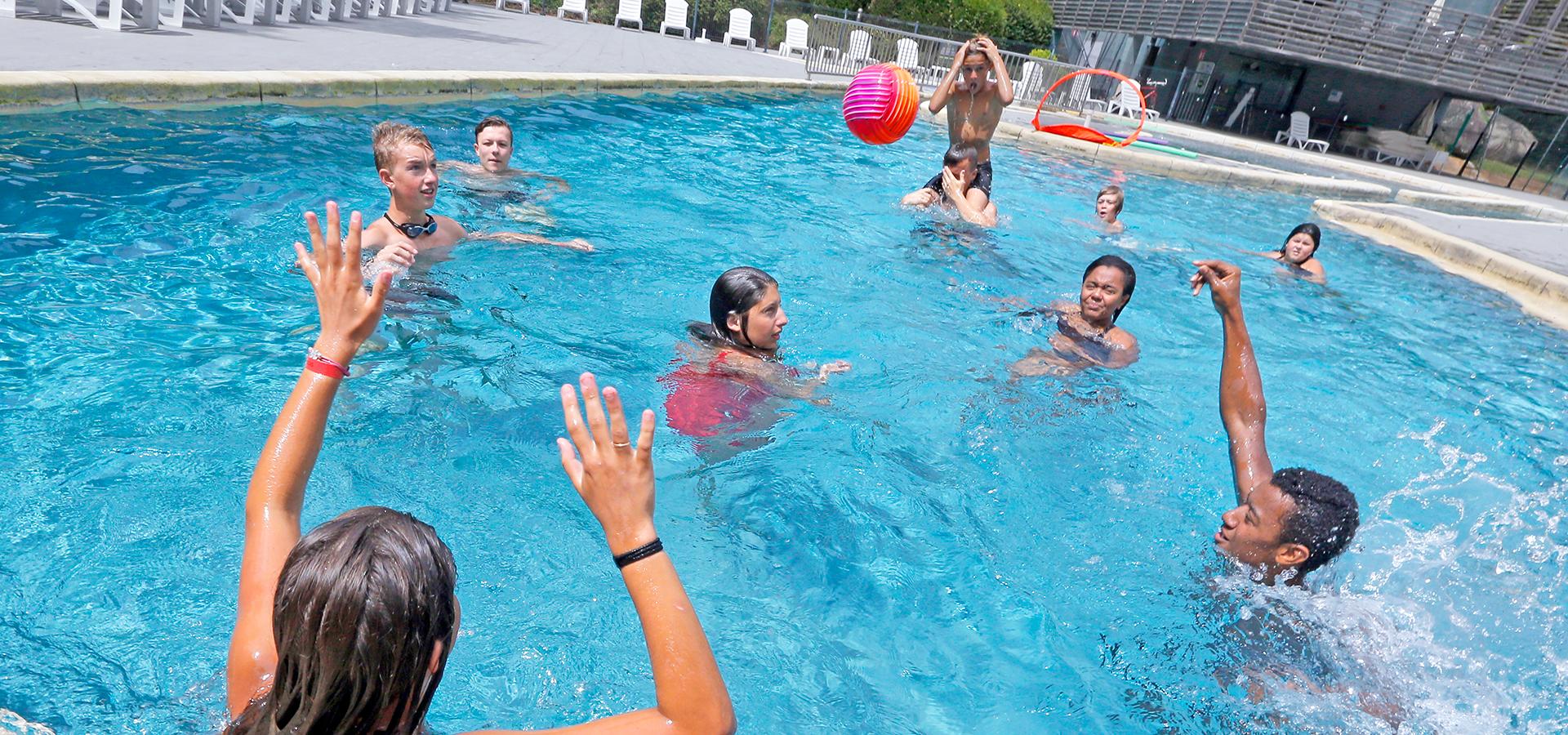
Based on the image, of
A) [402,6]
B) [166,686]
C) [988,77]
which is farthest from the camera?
[402,6]

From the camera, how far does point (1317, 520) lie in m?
3.10

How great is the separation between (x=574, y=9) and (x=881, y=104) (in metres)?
25.8

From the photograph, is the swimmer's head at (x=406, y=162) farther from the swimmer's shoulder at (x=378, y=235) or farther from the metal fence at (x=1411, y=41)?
the metal fence at (x=1411, y=41)

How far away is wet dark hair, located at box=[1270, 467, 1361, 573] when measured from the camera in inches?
122

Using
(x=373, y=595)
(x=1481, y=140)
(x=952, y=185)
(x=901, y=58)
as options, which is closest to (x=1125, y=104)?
(x=901, y=58)

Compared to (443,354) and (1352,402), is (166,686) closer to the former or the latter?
(443,354)

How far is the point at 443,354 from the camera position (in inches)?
198

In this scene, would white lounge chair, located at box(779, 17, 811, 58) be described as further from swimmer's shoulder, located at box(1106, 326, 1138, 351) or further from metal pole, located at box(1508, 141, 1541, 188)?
swimmer's shoulder, located at box(1106, 326, 1138, 351)

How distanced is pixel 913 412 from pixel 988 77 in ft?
17.1

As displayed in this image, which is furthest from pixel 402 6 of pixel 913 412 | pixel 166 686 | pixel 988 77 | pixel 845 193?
pixel 166 686

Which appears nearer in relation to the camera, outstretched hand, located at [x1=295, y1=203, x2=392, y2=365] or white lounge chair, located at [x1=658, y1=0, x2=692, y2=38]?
outstretched hand, located at [x1=295, y1=203, x2=392, y2=365]

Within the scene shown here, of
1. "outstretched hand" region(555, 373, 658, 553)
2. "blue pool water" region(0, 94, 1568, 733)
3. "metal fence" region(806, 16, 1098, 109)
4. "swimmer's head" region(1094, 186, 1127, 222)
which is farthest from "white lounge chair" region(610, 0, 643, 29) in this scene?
"outstretched hand" region(555, 373, 658, 553)

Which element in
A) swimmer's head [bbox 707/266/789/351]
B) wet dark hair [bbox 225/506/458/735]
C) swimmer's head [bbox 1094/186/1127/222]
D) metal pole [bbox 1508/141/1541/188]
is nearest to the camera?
wet dark hair [bbox 225/506/458/735]

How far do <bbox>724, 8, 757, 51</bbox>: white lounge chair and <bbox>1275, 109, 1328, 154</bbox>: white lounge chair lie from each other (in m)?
16.1
